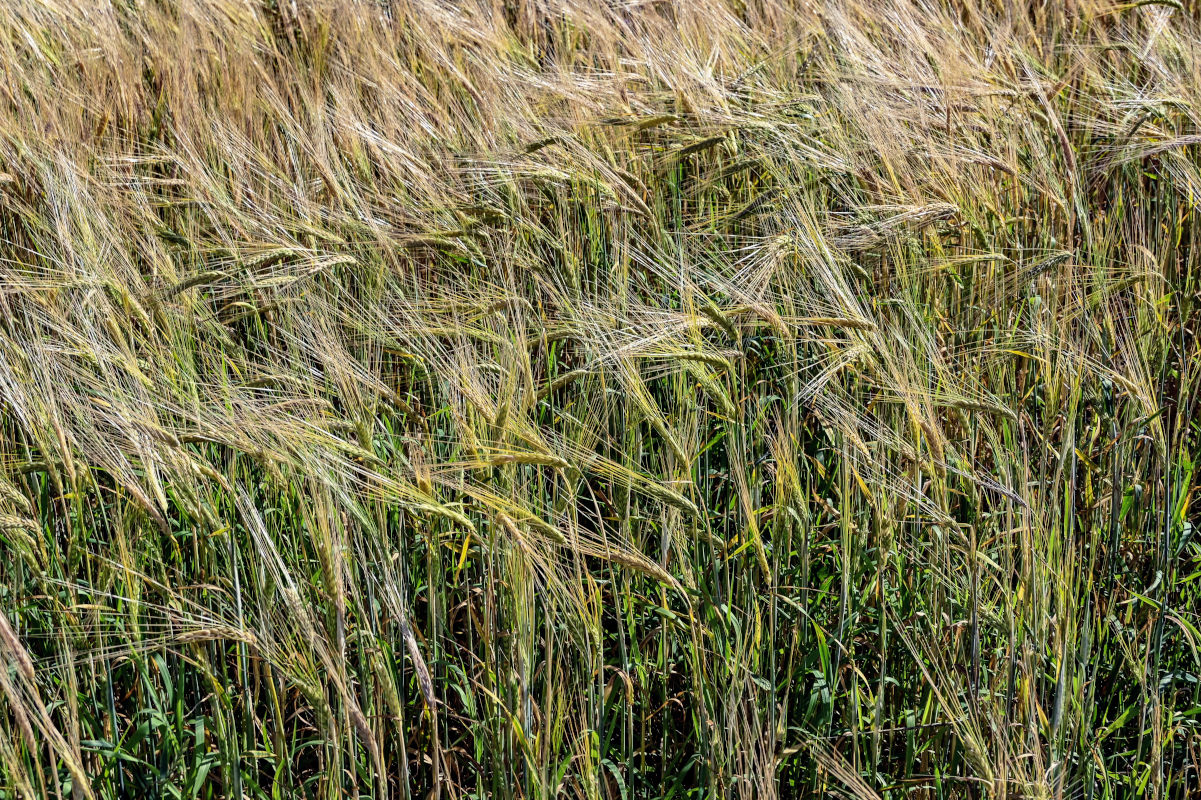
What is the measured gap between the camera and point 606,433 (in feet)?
5.10

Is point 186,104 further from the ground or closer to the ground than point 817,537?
further from the ground

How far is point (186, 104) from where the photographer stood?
265 centimetres

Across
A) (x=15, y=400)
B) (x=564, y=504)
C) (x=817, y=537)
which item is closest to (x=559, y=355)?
(x=817, y=537)

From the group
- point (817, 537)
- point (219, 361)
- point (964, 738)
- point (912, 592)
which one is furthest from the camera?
point (817, 537)

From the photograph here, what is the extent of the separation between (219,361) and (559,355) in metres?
0.65

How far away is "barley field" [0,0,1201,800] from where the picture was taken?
1345 millimetres

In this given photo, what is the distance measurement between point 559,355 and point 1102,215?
1.20 metres

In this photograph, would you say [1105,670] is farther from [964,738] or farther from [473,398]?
[473,398]

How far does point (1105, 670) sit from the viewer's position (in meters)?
1.73

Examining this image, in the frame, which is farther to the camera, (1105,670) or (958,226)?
(958,226)

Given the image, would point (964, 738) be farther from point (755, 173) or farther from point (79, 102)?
point (79, 102)

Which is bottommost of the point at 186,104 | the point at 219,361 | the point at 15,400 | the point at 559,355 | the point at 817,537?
the point at 817,537

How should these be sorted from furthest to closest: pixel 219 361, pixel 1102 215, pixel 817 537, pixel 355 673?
1. pixel 1102 215
2. pixel 817 537
3. pixel 219 361
4. pixel 355 673

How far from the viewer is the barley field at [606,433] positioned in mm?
1345
